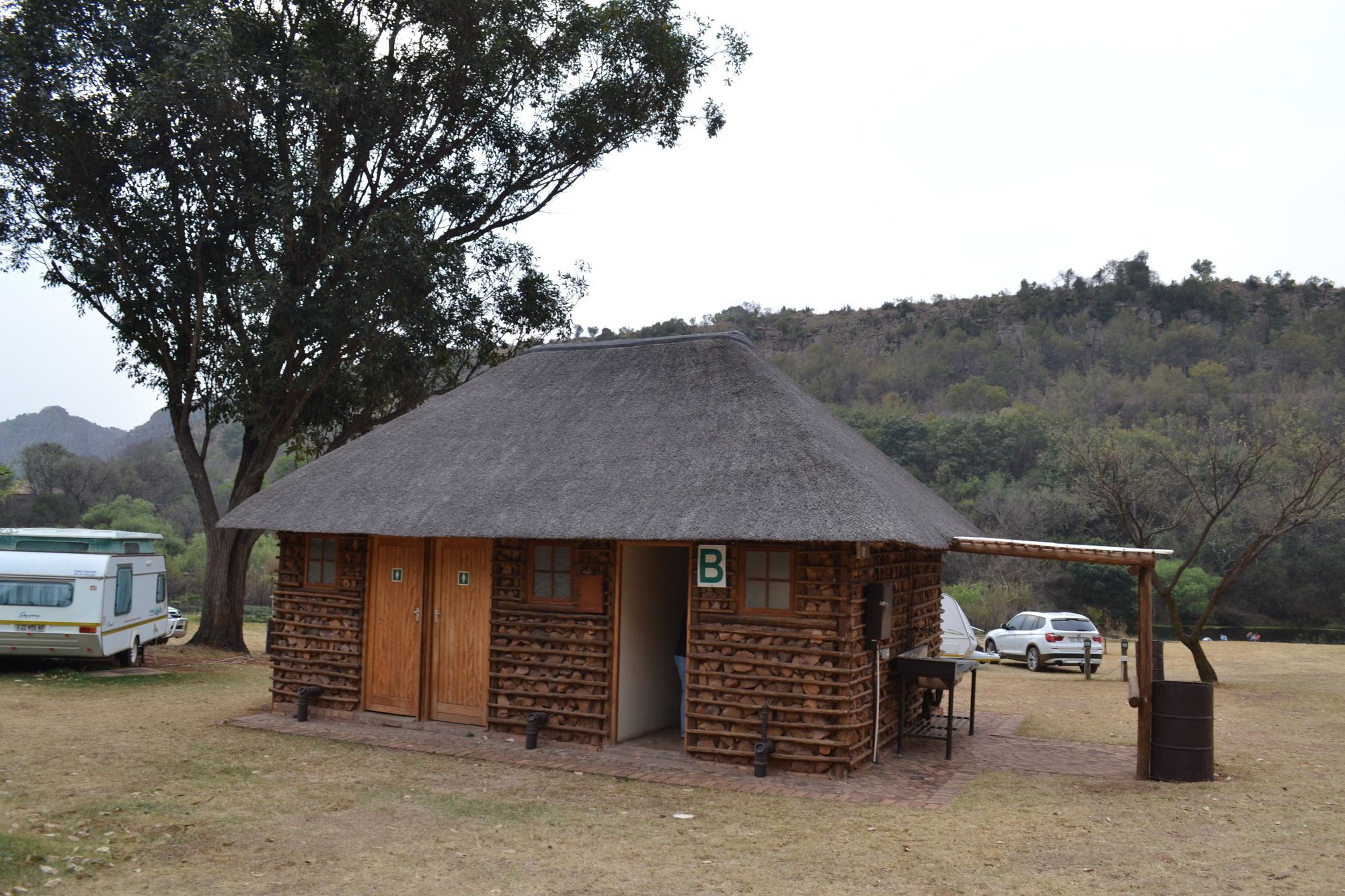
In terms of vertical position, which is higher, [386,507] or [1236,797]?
[386,507]

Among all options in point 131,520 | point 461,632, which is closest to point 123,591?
point 461,632

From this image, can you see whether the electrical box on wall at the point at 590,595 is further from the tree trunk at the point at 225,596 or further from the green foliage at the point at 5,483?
the green foliage at the point at 5,483

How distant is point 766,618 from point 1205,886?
4182 millimetres

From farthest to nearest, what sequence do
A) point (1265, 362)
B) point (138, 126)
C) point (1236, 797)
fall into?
point (1265, 362) < point (138, 126) < point (1236, 797)

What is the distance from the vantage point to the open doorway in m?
10.7

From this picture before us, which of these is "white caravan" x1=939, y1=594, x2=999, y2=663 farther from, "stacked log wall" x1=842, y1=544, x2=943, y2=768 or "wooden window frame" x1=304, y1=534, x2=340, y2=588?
"wooden window frame" x1=304, y1=534, x2=340, y2=588

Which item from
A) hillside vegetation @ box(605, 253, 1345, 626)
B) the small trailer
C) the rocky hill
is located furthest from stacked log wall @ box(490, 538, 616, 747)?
the rocky hill

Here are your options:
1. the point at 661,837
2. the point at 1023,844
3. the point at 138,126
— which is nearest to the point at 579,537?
the point at 661,837

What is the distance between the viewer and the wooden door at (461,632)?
11219 mm

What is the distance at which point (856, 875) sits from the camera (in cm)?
653

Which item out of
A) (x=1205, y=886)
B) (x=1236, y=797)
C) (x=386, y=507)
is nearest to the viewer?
(x=1205, y=886)

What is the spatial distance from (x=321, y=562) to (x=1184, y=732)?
9448mm

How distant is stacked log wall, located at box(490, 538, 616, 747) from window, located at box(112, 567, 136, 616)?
27.1 ft

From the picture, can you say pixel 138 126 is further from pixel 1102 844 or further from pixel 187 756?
pixel 1102 844
